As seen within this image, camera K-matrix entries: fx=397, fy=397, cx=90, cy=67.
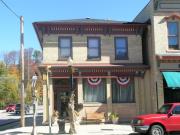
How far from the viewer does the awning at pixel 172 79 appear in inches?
1113

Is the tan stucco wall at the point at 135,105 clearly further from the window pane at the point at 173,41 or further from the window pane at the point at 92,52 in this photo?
the window pane at the point at 173,41

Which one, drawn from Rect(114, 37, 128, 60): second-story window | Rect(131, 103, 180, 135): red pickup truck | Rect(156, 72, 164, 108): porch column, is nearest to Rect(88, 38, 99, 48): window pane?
Rect(114, 37, 128, 60): second-story window

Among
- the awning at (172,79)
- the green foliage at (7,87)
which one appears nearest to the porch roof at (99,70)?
the awning at (172,79)

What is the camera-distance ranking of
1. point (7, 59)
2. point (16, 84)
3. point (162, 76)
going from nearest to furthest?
point (162, 76)
point (16, 84)
point (7, 59)

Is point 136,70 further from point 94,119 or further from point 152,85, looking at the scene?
point 94,119

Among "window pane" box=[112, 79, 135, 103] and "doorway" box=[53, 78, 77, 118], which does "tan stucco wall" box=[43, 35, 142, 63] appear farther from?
"window pane" box=[112, 79, 135, 103]

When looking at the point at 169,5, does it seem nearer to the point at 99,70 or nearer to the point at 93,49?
the point at 93,49

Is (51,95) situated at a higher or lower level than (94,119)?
higher

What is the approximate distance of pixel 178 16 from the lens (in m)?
29.7

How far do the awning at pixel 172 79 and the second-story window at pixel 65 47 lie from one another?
7300 mm

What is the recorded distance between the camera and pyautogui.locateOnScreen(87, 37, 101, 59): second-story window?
30.6 m

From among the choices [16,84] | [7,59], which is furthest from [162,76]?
[7,59]


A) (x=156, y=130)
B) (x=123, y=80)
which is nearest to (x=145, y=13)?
(x=123, y=80)

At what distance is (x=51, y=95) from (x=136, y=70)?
672 cm
